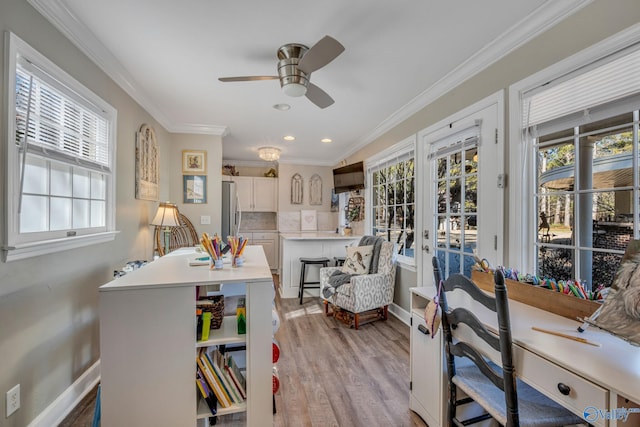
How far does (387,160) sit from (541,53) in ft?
7.06

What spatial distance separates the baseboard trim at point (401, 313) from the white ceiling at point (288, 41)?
2275 mm

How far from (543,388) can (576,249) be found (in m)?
0.98

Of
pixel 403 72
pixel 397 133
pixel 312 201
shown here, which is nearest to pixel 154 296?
pixel 403 72

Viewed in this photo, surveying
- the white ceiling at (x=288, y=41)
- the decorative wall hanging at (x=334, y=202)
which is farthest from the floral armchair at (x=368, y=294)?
the decorative wall hanging at (x=334, y=202)

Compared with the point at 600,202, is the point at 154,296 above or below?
below

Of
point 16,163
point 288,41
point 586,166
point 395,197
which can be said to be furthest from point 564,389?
point 395,197

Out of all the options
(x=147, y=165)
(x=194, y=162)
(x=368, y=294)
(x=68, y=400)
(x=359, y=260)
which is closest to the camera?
(x=68, y=400)

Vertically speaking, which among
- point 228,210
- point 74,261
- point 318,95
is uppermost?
point 318,95

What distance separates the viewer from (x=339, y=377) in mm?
2172

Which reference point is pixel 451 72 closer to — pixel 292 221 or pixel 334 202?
pixel 334 202

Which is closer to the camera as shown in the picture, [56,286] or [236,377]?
[236,377]

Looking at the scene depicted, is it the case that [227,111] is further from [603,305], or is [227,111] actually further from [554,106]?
[603,305]

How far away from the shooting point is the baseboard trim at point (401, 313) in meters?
3.19

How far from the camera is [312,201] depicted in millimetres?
6281
